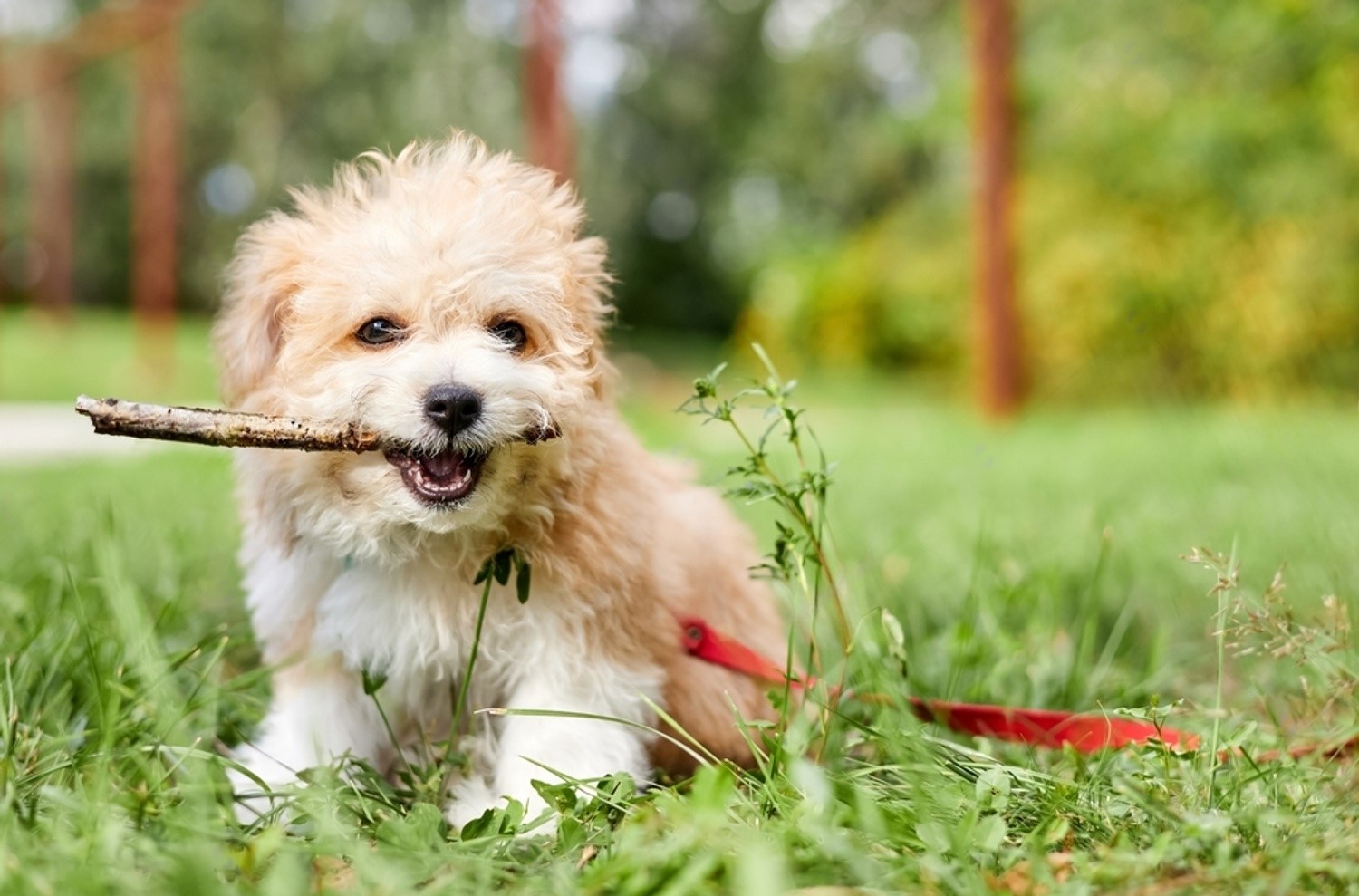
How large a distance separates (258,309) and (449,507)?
68 centimetres

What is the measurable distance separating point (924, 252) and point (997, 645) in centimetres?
1537

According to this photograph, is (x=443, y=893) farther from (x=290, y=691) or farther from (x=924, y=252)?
(x=924, y=252)

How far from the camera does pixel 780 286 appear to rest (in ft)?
64.4

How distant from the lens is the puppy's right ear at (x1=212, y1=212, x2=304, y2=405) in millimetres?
2539

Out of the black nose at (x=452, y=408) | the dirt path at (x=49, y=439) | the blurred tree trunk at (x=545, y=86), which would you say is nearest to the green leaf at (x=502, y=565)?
the black nose at (x=452, y=408)

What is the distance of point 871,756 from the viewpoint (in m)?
2.49

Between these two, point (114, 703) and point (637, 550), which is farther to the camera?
point (637, 550)

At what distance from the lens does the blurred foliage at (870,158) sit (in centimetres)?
1023

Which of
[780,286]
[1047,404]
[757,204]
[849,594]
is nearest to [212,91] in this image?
[757,204]

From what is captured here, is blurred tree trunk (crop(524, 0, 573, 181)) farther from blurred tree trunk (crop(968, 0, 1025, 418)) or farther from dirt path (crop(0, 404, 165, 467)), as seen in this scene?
dirt path (crop(0, 404, 165, 467))

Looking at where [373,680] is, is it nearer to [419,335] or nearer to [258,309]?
[419,335]

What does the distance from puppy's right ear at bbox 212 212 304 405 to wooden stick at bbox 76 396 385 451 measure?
1.12 feet

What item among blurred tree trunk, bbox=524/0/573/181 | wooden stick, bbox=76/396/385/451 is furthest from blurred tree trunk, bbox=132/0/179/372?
wooden stick, bbox=76/396/385/451

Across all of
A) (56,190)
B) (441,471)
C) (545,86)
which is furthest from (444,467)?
(56,190)
